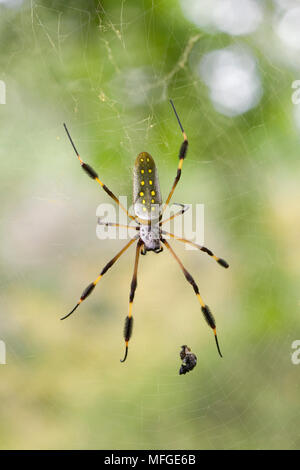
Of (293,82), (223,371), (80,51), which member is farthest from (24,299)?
(293,82)

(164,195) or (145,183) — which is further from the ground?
(164,195)

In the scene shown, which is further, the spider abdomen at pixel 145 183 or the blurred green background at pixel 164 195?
the blurred green background at pixel 164 195

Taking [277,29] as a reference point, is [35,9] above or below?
below

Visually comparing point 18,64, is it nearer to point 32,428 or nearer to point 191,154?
point 191,154

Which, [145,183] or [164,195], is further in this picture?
[164,195]

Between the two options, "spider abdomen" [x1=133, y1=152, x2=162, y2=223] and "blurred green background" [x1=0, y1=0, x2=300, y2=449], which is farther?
"blurred green background" [x1=0, y1=0, x2=300, y2=449]

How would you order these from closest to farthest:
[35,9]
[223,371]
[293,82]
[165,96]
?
[35,9] → [165,96] → [293,82] → [223,371]

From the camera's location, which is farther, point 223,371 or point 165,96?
point 223,371

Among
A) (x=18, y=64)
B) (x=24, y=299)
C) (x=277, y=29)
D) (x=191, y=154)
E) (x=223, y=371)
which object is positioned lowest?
(x=223, y=371)
